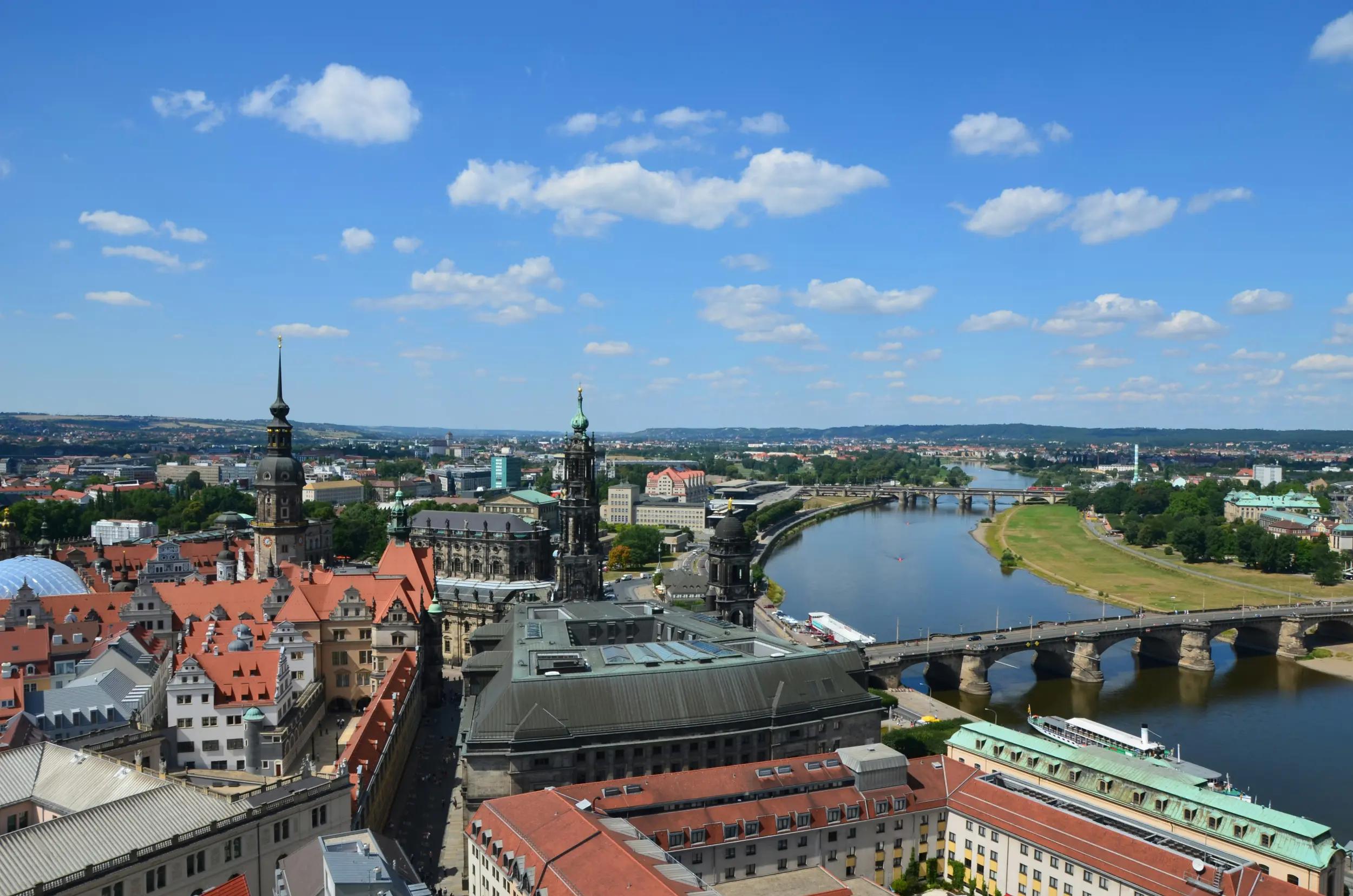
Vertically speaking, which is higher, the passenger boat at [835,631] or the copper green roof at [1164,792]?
the copper green roof at [1164,792]

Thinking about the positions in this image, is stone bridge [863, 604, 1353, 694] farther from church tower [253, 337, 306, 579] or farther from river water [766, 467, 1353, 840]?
church tower [253, 337, 306, 579]

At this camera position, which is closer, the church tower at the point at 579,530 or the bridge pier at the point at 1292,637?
the church tower at the point at 579,530

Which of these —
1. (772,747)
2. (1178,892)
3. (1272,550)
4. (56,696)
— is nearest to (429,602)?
(56,696)

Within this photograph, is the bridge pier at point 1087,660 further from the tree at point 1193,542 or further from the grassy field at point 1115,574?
the tree at point 1193,542

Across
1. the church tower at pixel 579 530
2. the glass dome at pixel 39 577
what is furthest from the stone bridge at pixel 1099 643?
the glass dome at pixel 39 577

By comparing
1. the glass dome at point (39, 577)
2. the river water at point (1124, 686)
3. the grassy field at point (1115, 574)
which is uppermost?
the glass dome at point (39, 577)

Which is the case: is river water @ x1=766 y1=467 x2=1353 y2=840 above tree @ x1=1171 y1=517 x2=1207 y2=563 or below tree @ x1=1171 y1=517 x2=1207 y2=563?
below

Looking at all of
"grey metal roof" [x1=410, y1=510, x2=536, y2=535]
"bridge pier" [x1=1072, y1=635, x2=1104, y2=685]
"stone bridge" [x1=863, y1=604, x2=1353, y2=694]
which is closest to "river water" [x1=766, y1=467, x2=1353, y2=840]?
"bridge pier" [x1=1072, y1=635, x2=1104, y2=685]

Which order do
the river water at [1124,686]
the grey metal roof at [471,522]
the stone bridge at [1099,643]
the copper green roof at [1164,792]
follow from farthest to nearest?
the grey metal roof at [471,522], the stone bridge at [1099,643], the river water at [1124,686], the copper green roof at [1164,792]
